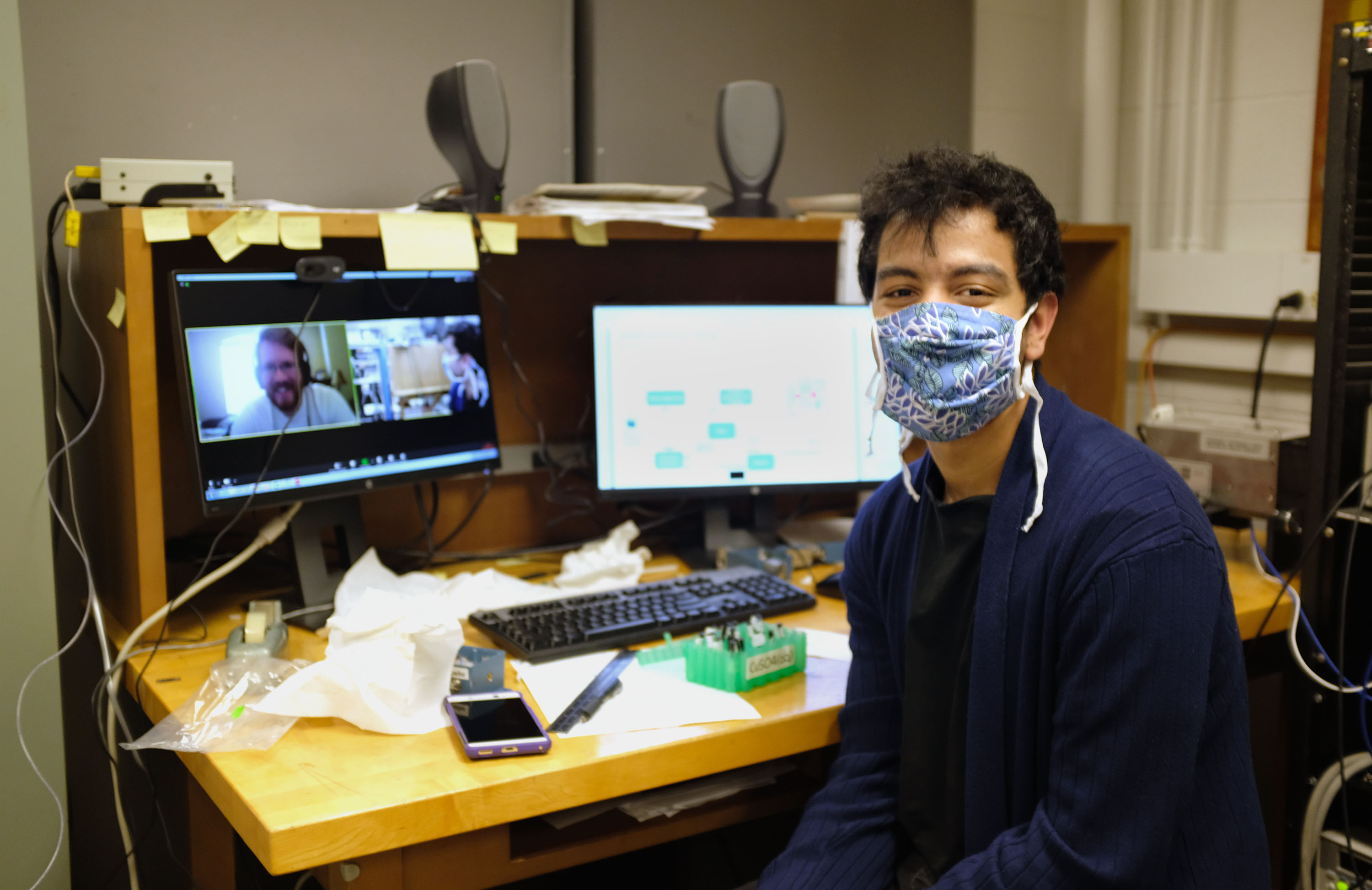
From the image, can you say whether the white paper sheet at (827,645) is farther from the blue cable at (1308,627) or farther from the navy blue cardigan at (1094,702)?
the blue cable at (1308,627)

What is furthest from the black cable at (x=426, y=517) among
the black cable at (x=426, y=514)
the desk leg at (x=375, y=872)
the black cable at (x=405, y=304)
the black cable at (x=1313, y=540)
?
the black cable at (x=1313, y=540)

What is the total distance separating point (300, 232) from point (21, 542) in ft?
1.73

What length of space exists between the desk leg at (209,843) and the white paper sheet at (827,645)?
A: 80cm

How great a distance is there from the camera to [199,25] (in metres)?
1.71

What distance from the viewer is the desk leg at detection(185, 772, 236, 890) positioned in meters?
1.44

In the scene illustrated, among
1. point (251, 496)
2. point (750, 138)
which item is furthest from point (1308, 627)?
point (251, 496)

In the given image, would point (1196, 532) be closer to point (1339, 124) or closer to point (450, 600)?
point (1339, 124)

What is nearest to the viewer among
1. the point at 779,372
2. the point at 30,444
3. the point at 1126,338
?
the point at 30,444

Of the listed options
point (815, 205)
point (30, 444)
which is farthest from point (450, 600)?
point (815, 205)

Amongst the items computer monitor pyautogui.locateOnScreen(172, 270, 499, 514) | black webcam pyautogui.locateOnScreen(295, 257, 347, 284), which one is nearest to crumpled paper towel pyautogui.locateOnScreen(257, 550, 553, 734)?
computer monitor pyautogui.locateOnScreen(172, 270, 499, 514)

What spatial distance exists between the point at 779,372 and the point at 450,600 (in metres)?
0.70

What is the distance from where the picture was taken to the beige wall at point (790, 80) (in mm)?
2074

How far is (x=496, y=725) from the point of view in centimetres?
118

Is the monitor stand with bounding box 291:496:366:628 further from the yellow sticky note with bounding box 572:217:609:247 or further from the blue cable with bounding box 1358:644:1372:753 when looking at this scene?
the blue cable with bounding box 1358:644:1372:753
